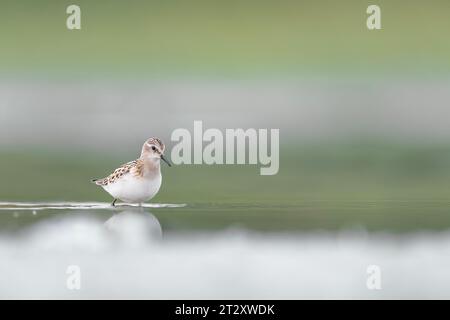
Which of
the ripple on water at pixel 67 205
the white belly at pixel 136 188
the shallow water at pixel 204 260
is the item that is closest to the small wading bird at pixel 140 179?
the white belly at pixel 136 188

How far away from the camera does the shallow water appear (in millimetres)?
6684

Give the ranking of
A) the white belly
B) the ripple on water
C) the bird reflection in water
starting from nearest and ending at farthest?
the bird reflection in water < the white belly < the ripple on water

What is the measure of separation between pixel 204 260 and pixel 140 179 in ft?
6.67

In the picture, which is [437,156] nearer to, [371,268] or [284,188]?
[284,188]

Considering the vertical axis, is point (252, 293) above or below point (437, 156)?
below

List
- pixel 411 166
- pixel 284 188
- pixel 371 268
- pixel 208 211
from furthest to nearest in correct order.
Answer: pixel 411 166
pixel 284 188
pixel 208 211
pixel 371 268

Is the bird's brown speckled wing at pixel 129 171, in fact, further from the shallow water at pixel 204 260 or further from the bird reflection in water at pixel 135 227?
the shallow water at pixel 204 260

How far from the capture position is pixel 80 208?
363 inches

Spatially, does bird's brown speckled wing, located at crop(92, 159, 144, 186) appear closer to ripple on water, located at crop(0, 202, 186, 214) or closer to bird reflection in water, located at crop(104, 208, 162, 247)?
ripple on water, located at crop(0, 202, 186, 214)

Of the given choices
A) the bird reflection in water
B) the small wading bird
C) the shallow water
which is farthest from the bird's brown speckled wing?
the shallow water

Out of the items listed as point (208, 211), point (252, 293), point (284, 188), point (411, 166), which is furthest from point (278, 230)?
point (411, 166)

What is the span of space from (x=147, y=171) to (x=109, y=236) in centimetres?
133

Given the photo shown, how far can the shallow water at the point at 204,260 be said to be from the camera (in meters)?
6.68

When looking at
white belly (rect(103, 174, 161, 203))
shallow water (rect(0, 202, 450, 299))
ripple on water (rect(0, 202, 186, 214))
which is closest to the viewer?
shallow water (rect(0, 202, 450, 299))
